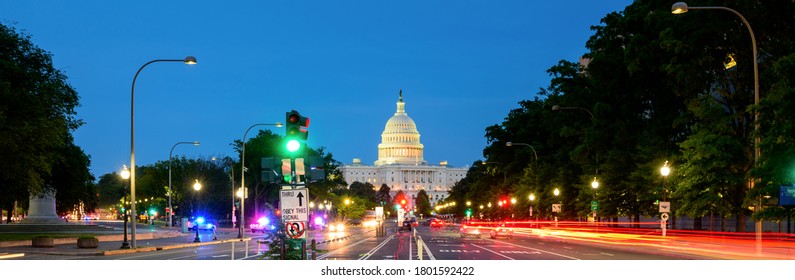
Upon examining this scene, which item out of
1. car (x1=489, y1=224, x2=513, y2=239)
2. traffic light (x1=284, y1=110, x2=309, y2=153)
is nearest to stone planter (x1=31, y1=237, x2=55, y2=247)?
traffic light (x1=284, y1=110, x2=309, y2=153)

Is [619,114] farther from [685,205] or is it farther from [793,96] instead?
[793,96]

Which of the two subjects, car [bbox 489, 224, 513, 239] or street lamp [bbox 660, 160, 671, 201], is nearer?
street lamp [bbox 660, 160, 671, 201]

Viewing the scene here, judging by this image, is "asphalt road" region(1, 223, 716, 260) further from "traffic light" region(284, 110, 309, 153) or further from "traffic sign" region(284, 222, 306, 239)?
"traffic light" region(284, 110, 309, 153)

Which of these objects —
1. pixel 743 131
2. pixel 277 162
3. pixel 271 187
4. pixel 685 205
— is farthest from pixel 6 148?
pixel 271 187

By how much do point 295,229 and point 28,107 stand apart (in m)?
30.1

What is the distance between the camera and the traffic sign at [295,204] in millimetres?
20219

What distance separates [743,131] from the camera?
4819cm

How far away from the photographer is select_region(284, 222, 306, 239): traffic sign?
816 inches

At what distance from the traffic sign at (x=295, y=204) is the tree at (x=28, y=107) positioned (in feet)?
85.2

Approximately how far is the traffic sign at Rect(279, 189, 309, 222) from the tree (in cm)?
2598

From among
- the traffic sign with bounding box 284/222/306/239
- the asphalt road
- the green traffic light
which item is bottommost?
the asphalt road

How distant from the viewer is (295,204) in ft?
66.8

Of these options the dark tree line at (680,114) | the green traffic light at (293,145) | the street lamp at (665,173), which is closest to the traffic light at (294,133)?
the green traffic light at (293,145)
